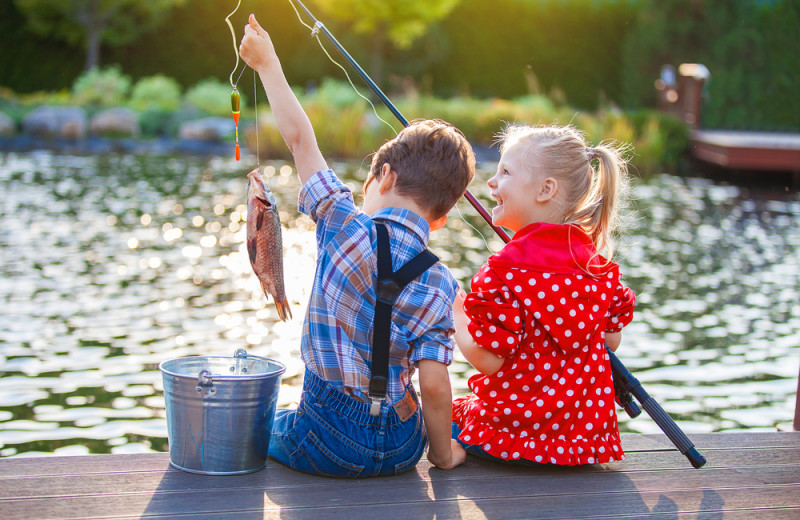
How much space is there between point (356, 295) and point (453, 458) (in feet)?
1.83

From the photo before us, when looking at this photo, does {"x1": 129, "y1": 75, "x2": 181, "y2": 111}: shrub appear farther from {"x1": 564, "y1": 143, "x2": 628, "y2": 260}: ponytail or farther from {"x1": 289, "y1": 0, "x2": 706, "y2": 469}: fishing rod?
{"x1": 564, "y1": 143, "x2": 628, "y2": 260}: ponytail

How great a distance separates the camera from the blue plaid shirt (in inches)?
85.2

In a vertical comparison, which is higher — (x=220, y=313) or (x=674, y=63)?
(x=674, y=63)

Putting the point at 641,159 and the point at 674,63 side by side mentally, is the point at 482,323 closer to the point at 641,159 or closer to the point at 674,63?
the point at 641,159

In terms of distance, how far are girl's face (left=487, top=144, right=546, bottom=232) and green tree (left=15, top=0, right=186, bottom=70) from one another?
19.4m

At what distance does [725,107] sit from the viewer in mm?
21312

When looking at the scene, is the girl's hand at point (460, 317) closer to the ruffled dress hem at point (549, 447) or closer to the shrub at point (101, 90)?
the ruffled dress hem at point (549, 447)

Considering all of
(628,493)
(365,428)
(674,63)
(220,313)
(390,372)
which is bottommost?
(220,313)

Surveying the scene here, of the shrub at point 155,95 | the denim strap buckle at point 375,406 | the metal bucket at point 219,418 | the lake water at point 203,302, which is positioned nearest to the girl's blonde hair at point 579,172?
the denim strap buckle at point 375,406

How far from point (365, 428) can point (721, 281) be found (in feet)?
19.9

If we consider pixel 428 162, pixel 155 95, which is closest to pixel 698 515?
pixel 428 162

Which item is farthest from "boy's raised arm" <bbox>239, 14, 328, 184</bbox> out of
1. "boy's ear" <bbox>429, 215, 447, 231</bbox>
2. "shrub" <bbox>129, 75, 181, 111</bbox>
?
"shrub" <bbox>129, 75, 181, 111</bbox>

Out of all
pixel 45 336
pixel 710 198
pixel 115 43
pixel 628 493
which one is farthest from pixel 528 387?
pixel 115 43

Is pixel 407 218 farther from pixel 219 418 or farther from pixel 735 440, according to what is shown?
pixel 735 440
